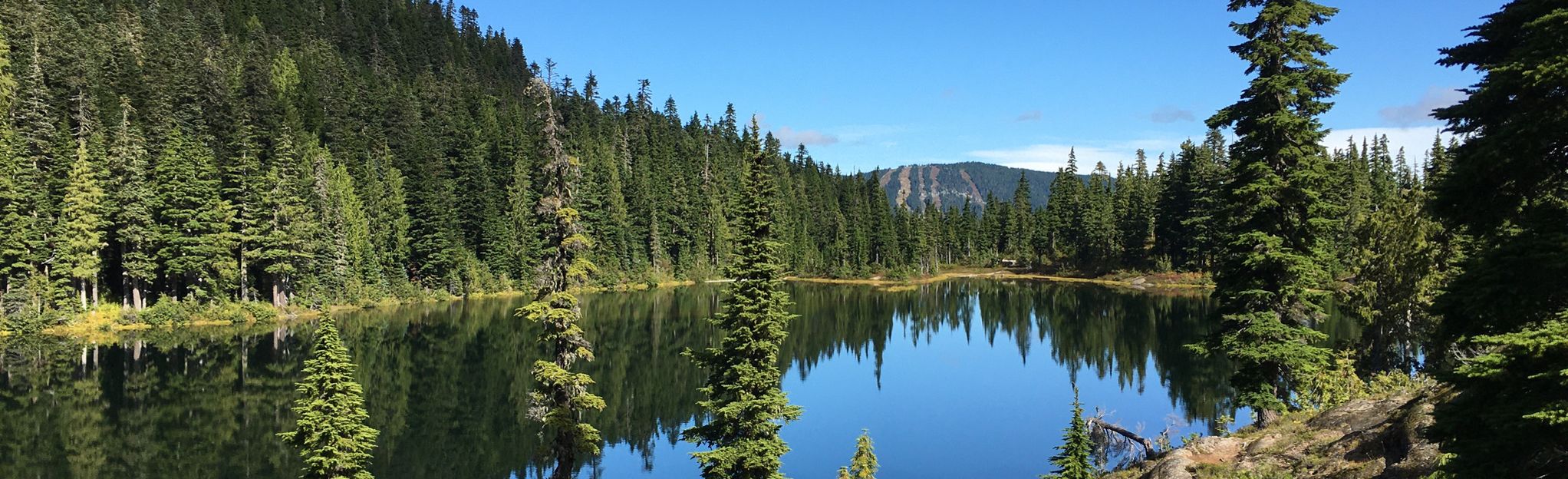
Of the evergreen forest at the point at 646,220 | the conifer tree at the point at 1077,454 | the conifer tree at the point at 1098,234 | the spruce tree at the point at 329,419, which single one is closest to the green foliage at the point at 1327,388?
the evergreen forest at the point at 646,220

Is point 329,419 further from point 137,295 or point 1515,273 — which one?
point 137,295

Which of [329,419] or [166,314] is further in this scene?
[166,314]

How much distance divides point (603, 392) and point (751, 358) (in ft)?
78.2

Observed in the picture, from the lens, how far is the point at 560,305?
20.9m

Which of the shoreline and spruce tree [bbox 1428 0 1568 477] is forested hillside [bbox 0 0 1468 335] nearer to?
the shoreline

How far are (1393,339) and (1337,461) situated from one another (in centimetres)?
2468

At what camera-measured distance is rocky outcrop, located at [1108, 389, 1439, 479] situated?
1470cm

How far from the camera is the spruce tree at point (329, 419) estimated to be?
1766 cm

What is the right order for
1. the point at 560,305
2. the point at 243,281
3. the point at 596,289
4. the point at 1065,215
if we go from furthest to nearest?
the point at 1065,215, the point at 596,289, the point at 243,281, the point at 560,305

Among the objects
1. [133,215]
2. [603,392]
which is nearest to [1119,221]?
[603,392]

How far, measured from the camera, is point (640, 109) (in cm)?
16800

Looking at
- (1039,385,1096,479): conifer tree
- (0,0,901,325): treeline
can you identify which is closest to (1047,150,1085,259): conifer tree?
(0,0,901,325): treeline

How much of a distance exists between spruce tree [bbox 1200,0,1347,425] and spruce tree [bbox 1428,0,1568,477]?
13177 mm

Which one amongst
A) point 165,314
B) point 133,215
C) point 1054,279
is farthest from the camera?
point 1054,279
